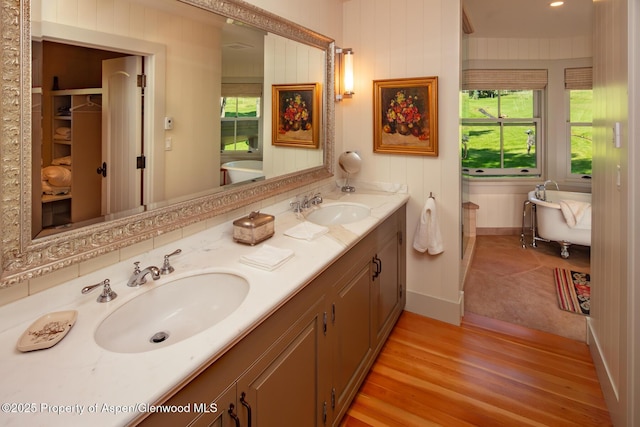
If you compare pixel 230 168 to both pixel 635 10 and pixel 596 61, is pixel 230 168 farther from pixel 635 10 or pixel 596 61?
pixel 596 61

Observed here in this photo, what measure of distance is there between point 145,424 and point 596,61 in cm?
258

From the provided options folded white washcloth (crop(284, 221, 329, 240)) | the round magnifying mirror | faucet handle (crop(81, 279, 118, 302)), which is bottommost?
faucet handle (crop(81, 279, 118, 302))

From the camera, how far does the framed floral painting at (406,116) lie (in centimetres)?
258

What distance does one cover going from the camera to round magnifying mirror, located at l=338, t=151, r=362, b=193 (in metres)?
2.76

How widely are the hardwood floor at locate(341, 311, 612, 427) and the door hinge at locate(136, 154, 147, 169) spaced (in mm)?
1460

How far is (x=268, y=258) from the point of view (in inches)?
54.4

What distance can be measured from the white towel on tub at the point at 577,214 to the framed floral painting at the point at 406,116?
233 cm

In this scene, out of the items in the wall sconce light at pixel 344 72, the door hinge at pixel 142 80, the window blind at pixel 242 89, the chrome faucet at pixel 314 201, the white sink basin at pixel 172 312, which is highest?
the wall sconce light at pixel 344 72

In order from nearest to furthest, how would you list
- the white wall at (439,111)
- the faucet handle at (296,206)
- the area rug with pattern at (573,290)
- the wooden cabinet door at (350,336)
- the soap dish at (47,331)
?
the soap dish at (47,331)
the wooden cabinet door at (350,336)
the faucet handle at (296,206)
the white wall at (439,111)
the area rug with pattern at (573,290)

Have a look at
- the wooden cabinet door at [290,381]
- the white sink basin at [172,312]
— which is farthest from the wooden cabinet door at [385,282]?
the white sink basin at [172,312]

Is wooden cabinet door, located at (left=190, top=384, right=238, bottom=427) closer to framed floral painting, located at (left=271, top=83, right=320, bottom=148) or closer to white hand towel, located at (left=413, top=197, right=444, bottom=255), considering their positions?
framed floral painting, located at (left=271, top=83, right=320, bottom=148)

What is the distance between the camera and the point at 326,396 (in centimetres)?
154

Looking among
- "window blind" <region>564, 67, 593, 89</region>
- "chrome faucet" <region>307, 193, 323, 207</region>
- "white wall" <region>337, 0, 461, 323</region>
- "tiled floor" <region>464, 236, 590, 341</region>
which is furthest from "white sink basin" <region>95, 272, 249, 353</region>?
"window blind" <region>564, 67, 593, 89</region>

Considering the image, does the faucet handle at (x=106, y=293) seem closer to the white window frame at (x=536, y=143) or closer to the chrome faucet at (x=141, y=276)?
the chrome faucet at (x=141, y=276)
